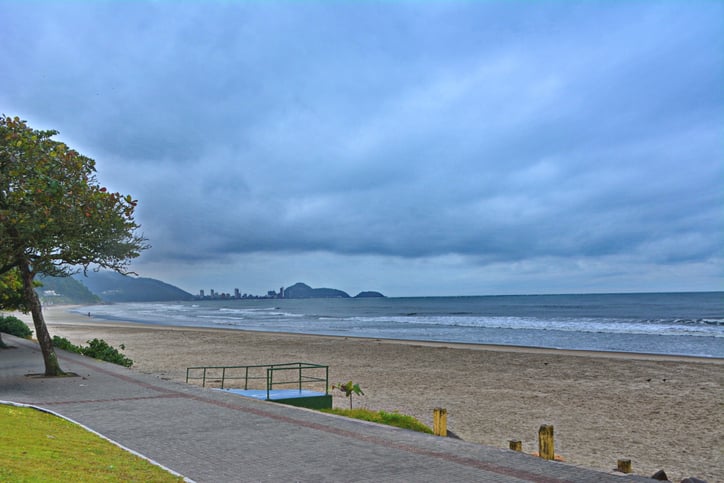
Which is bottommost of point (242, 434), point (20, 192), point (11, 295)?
point (242, 434)

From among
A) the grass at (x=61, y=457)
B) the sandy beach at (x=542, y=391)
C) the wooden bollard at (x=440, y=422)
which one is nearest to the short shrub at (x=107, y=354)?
the sandy beach at (x=542, y=391)

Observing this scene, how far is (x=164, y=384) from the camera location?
16438 millimetres

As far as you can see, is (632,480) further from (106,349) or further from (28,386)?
(106,349)

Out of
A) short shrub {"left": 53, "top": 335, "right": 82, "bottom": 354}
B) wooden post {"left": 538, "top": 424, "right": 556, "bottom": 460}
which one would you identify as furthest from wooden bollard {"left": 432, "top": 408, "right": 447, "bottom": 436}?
short shrub {"left": 53, "top": 335, "right": 82, "bottom": 354}

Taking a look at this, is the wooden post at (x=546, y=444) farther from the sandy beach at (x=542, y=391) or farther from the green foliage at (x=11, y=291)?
the green foliage at (x=11, y=291)

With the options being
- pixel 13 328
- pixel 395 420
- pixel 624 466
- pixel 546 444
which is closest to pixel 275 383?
pixel 395 420

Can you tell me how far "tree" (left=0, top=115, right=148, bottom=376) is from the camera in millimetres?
15359

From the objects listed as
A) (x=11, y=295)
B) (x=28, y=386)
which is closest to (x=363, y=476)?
(x=28, y=386)

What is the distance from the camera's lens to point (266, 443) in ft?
30.7

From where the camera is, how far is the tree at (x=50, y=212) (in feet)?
50.4

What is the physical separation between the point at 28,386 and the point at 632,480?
15.0m

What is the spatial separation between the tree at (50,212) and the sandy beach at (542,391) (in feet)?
22.0

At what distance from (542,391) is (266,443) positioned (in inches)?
566

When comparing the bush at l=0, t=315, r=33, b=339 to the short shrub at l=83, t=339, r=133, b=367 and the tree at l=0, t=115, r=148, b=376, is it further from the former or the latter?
the tree at l=0, t=115, r=148, b=376
